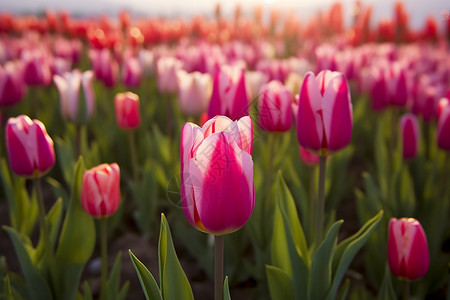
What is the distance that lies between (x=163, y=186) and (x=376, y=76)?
4.59ft

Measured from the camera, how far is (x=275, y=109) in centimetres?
169

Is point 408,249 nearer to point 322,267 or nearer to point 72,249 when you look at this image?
point 322,267

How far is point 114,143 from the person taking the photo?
3266 mm

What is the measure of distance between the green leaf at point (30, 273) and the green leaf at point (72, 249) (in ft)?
0.13

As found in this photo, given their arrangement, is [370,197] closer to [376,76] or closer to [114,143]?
[376,76]

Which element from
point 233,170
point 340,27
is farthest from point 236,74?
point 340,27

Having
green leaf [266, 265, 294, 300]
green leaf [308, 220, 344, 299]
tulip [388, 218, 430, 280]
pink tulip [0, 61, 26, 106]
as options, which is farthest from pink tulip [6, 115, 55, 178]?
pink tulip [0, 61, 26, 106]

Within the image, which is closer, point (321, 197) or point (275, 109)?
point (321, 197)

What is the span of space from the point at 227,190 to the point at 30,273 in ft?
3.06

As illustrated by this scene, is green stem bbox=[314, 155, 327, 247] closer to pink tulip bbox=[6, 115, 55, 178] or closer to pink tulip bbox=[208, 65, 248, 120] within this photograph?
pink tulip bbox=[208, 65, 248, 120]

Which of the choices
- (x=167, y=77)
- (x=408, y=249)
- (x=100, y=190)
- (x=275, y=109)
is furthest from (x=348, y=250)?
(x=167, y=77)

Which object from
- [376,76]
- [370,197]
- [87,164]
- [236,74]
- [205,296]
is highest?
[236,74]

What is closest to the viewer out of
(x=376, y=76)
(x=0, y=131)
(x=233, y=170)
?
(x=233, y=170)

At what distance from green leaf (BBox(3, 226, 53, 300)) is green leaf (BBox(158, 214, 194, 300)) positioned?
61 cm
